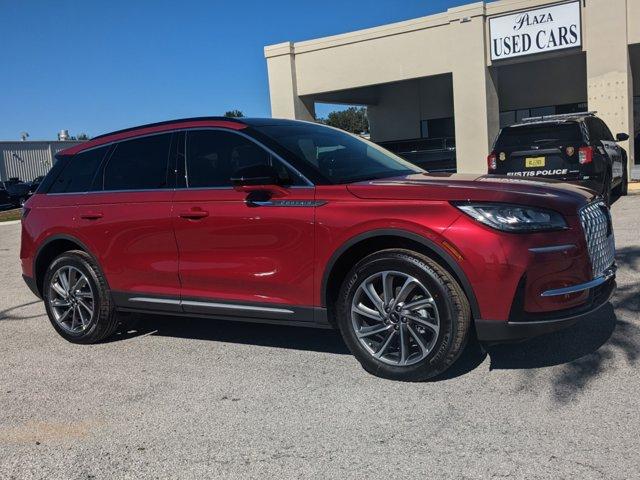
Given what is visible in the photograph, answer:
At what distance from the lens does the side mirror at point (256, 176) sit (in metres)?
4.38

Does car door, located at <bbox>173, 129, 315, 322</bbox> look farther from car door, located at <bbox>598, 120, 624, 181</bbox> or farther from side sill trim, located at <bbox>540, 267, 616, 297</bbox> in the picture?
car door, located at <bbox>598, 120, 624, 181</bbox>

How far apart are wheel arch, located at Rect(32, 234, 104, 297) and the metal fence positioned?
3498cm

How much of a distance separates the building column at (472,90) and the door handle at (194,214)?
1492 centimetres

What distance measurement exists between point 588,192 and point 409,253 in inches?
58.6

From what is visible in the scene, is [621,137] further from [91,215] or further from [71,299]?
[71,299]

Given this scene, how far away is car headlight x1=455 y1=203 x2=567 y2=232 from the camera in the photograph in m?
3.76

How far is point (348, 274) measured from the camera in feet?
14.0

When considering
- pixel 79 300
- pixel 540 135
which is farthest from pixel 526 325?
pixel 540 135

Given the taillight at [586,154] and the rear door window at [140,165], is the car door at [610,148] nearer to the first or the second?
the taillight at [586,154]

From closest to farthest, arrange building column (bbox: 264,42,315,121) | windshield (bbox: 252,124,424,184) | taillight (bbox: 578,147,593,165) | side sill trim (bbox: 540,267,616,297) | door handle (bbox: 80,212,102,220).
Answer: side sill trim (bbox: 540,267,616,297) → windshield (bbox: 252,124,424,184) → door handle (bbox: 80,212,102,220) → taillight (bbox: 578,147,593,165) → building column (bbox: 264,42,315,121)

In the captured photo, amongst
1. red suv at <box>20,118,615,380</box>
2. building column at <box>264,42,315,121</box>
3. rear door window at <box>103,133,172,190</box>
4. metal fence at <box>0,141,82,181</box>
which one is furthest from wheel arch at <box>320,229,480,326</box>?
metal fence at <box>0,141,82,181</box>

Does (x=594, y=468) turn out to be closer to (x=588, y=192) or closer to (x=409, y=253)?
(x=409, y=253)

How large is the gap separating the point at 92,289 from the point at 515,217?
3.61m

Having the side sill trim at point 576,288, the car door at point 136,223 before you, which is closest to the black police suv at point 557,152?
the side sill trim at point 576,288
